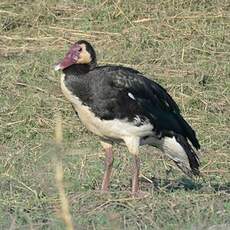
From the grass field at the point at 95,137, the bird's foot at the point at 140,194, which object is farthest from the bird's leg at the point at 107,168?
the bird's foot at the point at 140,194

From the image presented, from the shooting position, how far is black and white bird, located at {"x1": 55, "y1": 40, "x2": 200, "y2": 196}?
7.80 metres

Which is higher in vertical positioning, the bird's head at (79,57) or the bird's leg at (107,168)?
the bird's head at (79,57)

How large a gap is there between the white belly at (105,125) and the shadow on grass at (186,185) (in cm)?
45

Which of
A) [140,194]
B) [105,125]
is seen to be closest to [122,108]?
[105,125]

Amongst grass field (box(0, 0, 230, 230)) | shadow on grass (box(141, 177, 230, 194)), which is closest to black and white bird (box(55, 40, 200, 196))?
shadow on grass (box(141, 177, 230, 194))

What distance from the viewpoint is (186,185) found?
27.3 ft

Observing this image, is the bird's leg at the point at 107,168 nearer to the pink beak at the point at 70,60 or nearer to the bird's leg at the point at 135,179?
the bird's leg at the point at 135,179

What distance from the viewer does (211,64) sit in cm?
1233

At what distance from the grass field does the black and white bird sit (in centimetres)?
31

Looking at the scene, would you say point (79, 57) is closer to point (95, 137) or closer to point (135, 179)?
point (135, 179)

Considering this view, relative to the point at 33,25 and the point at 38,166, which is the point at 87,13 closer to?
the point at 33,25

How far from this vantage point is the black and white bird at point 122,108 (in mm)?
7797

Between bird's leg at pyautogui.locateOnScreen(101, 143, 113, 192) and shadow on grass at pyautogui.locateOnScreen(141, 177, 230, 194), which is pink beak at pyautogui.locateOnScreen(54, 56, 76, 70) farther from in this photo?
shadow on grass at pyautogui.locateOnScreen(141, 177, 230, 194)

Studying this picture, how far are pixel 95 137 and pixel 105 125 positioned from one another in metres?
2.65
